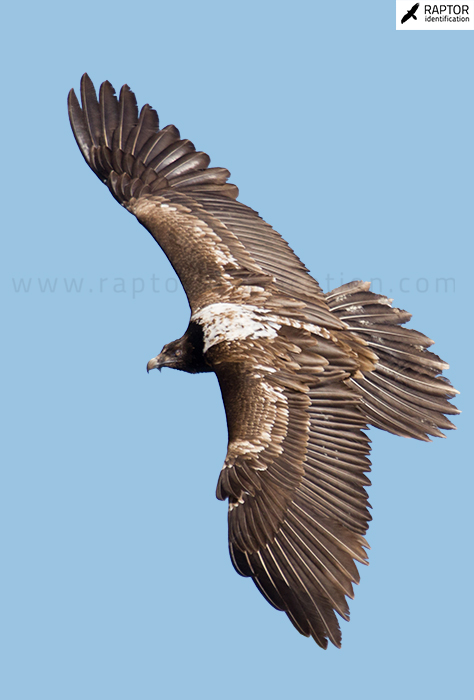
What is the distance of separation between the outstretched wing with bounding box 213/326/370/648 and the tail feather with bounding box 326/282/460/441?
1.79ft

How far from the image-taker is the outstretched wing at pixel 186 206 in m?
9.14

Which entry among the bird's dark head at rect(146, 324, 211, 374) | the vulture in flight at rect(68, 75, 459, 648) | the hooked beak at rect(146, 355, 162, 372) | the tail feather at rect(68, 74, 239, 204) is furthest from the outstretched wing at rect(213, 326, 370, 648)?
the tail feather at rect(68, 74, 239, 204)

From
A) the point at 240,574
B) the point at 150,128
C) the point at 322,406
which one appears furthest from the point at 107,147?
the point at 240,574

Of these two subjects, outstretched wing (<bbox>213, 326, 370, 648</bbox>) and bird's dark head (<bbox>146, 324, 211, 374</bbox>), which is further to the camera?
bird's dark head (<bbox>146, 324, 211, 374</bbox>)

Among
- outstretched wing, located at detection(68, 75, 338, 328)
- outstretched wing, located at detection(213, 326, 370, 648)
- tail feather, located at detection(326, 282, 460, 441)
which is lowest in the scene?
outstretched wing, located at detection(213, 326, 370, 648)

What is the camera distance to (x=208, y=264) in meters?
9.21

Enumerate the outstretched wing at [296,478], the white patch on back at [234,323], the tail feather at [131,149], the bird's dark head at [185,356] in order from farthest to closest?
the tail feather at [131,149]
the bird's dark head at [185,356]
the white patch on back at [234,323]
the outstretched wing at [296,478]

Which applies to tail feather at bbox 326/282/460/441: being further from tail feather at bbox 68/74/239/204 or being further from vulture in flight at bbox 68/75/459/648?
tail feather at bbox 68/74/239/204

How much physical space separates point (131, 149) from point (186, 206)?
0.76 m

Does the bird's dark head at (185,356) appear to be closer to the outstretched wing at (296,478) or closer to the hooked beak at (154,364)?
the hooked beak at (154,364)

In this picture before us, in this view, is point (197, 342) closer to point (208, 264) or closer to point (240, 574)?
point (208, 264)

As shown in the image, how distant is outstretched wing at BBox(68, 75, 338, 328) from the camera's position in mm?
9141

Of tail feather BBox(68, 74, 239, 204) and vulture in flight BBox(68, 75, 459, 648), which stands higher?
tail feather BBox(68, 74, 239, 204)

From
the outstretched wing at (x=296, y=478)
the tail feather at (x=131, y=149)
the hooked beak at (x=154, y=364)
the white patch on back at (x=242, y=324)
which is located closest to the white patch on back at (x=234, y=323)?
the white patch on back at (x=242, y=324)
